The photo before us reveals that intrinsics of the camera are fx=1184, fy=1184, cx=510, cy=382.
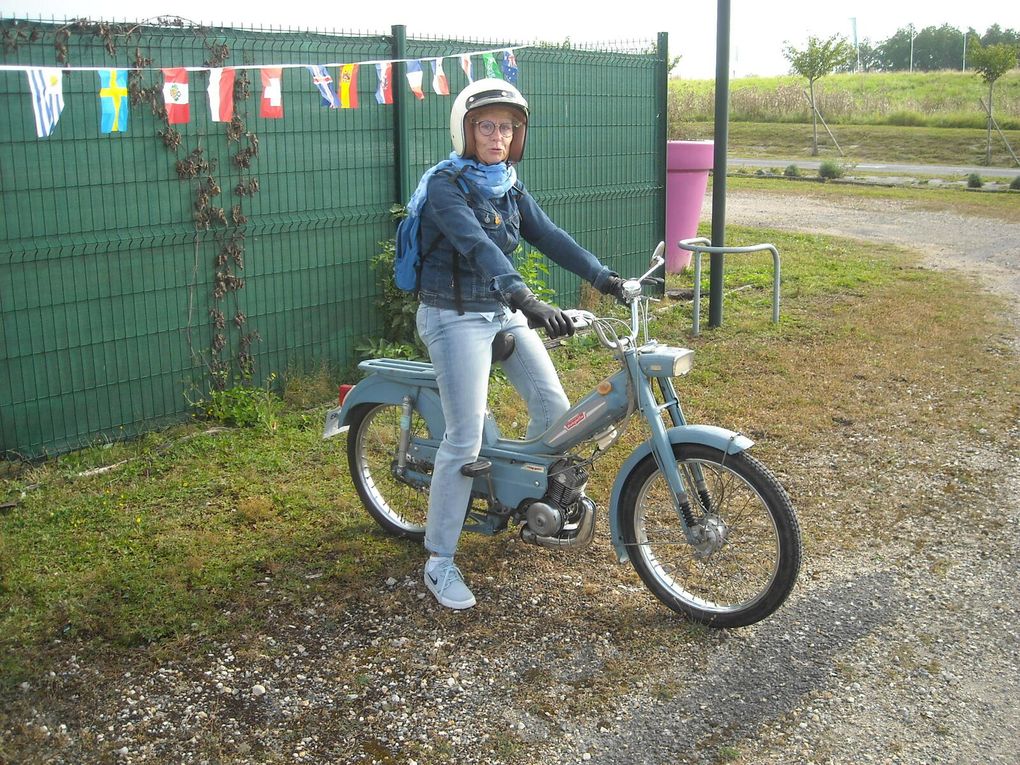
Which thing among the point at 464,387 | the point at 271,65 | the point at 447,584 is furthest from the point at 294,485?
the point at 271,65

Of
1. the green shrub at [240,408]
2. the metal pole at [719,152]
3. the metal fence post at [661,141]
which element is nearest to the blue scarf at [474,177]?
the green shrub at [240,408]

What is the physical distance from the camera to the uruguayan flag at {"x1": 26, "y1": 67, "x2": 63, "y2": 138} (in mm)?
5680

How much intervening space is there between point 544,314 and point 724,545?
3.78 ft

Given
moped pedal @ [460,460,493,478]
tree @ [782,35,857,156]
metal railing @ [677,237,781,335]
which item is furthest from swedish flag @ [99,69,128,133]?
tree @ [782,35,857,156]

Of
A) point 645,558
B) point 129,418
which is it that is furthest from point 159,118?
point 645,558

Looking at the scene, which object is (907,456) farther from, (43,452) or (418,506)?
(43,452)

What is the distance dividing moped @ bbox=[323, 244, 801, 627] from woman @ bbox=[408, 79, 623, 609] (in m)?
0.16

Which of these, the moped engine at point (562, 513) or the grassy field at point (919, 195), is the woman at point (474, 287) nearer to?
the moped engine at point (562, 513)

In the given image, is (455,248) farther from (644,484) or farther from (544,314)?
(644,484)

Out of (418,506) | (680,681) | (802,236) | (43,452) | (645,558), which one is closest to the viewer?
(680,681)

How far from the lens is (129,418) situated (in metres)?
6.90

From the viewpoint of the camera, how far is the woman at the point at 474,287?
175 inches

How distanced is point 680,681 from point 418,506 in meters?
1.72

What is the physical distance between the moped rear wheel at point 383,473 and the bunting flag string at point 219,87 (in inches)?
83.6
